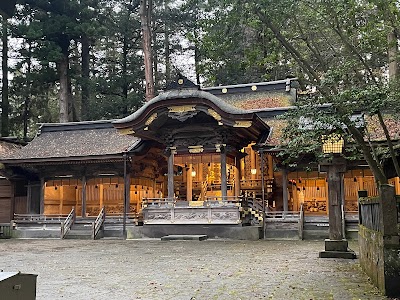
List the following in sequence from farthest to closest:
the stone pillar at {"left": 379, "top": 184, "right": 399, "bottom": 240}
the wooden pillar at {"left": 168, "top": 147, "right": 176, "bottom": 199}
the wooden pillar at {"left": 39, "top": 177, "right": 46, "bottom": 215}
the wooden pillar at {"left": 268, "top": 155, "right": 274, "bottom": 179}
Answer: the wooden pillar at {"left": 39, "top": 177, "right": 46, "bottom": 215}
the wooden pillar at {"left": 268, "top": 155, "right": 274, "bottom": 179}
the wooden pillar at {"left": 168, "top": 147, "right": 176, "bottom": 199}
the stone pillar at {"left": 379, "top": 184, "right": 399, "bottom": 240}

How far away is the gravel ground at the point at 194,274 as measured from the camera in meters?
6.38

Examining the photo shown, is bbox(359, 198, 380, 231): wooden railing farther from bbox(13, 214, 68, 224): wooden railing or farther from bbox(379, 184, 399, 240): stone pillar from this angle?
bbox(13, 214, 68, 224): wooden railing

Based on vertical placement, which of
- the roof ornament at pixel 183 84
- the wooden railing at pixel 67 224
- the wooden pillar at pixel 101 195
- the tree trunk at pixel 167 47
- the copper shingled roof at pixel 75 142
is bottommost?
the wooden railing at pixel 67 224

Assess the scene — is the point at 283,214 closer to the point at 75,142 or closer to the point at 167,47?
the point at 75,142

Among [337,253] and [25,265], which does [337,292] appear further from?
[25,265]

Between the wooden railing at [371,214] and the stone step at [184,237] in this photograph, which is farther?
the stone step at [184,237]

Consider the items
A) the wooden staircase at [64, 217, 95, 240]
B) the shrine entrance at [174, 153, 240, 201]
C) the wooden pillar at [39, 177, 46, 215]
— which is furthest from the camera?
the wooden pillar at [39, 177, 46, 215]

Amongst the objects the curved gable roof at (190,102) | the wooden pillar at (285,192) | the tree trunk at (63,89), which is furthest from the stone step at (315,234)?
the tree trunk at (63,89)

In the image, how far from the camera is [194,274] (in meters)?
8.27

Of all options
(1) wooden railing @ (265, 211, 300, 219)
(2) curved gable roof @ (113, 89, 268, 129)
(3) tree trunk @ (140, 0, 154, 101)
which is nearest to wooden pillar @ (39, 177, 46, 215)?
(2) curved gable roof @ (113, 89, 268, 129)

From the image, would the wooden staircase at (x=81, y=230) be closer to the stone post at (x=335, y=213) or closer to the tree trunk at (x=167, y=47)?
the stone post at (x=335, y=213)

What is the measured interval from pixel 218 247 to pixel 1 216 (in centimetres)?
1294

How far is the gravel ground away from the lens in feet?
20.9

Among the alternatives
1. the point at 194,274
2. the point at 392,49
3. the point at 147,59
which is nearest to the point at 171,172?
the point at 392,49
